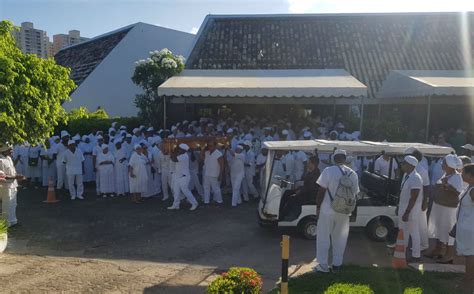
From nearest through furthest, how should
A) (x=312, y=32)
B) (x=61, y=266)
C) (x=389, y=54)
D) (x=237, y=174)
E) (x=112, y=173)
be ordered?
(x=61, y=266) → (x=237, y=174) → (x=112, y=173) → (x=389, y=54) → (x=312, y=32)

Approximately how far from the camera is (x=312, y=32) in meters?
22.9

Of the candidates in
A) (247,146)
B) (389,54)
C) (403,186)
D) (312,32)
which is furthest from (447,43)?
(403,186)

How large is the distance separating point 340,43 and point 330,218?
17037 millimetres

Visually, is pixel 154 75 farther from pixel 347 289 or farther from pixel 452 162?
pixel 347 289

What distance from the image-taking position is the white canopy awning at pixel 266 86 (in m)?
13.4

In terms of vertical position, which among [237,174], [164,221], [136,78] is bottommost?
[164,221]

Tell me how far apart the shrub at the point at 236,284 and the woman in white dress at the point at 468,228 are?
10.0 ft

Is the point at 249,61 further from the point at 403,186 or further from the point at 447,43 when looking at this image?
the point at 403,186

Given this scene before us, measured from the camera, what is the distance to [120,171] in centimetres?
1240

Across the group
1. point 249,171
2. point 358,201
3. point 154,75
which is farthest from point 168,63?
point 358,201

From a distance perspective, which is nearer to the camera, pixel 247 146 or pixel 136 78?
pixel 247 146

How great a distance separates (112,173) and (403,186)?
8319 millimetres

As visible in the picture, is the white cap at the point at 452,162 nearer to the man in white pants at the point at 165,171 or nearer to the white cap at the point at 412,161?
the white cap at the point at 412,161

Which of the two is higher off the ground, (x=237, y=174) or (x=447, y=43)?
(x=447, y=43)
